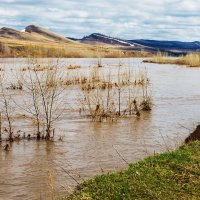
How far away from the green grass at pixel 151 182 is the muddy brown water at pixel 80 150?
726mm

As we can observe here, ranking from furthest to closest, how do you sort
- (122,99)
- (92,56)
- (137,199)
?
1. (92,56)
2. (122,99)
3. (137,199)

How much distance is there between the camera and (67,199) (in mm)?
7277

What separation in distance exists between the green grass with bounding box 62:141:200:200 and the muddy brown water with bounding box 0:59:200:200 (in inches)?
28.6

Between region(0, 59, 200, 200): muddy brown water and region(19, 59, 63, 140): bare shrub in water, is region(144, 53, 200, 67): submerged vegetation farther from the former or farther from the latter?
region(19, 59, 63, 140): bare shrub in water

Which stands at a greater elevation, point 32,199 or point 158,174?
point 158,174

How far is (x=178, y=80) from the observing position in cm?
3750

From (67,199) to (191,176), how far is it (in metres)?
2.44

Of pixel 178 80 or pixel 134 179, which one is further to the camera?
pixel 178 80

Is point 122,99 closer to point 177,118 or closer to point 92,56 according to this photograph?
point 177,118

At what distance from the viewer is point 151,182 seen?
7.71m

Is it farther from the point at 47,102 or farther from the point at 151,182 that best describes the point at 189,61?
the point at 151,182

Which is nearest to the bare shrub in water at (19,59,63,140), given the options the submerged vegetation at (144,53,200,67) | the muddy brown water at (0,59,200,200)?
the muddy brown water at (0,59,200,200)

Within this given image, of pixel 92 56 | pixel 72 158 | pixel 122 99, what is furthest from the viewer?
pixel 92 56

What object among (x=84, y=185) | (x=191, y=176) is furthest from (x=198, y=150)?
(x=84, y=185)
